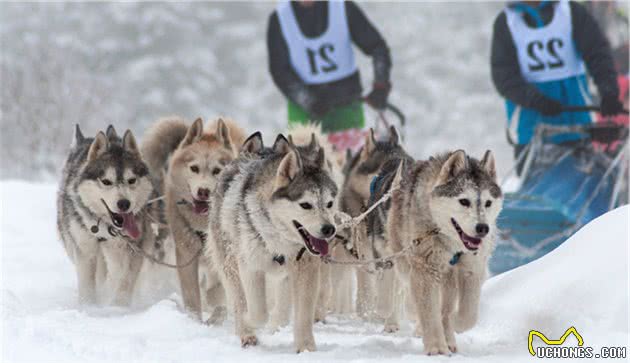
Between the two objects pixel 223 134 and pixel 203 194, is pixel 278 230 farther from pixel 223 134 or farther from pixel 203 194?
pixel 223 134

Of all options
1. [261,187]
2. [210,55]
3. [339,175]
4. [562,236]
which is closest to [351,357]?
[261,187]

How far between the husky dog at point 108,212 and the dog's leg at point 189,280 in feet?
1.02

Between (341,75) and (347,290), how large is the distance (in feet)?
8.20

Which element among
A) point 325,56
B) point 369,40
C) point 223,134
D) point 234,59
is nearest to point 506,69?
point 369,40

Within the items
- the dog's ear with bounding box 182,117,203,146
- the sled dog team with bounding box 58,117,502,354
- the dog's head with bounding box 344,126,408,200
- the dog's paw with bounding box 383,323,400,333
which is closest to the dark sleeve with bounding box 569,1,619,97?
the sled dog team with bounding box 58,117,502,354

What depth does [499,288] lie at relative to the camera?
4.72 meters

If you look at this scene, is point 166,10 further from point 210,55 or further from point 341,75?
point 341,75

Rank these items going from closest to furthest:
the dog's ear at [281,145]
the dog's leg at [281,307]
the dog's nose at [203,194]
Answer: the dog's ear at [281,145] < the dog's leg at [281,307] < the dog's nose at [203,194]

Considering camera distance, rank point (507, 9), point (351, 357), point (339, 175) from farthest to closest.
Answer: point (507, 9), point (339, 175), point (351, 357)

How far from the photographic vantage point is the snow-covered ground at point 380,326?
366cm

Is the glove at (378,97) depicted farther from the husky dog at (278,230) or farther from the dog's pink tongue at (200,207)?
the husky dog at (278,230)

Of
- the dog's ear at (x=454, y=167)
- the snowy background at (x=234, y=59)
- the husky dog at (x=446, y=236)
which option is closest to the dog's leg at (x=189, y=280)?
the husky dog at (x=446, y=236)

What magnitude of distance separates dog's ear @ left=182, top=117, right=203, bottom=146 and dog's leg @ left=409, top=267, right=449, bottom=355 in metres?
1.90

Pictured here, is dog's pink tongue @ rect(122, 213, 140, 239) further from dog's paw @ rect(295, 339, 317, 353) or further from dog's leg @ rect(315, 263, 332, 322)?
dog's paw @ rect(295, 339, 317, 353)
